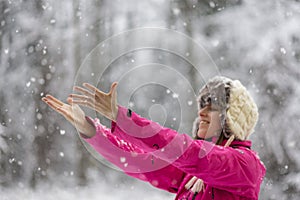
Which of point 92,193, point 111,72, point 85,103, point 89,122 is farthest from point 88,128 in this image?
point 92,193

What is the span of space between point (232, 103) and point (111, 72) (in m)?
2.22

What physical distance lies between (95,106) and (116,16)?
3009 millimetres

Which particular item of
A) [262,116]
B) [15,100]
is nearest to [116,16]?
[15,100]

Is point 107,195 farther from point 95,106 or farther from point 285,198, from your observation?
point 95,106

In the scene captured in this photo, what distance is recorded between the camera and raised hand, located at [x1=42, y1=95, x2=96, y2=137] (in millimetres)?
1036

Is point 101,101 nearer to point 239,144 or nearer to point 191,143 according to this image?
point 191,143

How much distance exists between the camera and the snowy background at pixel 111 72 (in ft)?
10.9

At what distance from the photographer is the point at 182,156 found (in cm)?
96

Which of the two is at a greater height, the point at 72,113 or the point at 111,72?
the point at 72,113

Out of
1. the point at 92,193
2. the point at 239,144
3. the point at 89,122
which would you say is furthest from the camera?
the point at 92,193

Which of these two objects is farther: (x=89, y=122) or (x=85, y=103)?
(x=89, y=122)

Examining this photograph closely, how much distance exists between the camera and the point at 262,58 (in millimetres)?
3432

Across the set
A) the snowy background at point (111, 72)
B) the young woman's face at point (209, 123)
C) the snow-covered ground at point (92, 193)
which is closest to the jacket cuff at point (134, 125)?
the young woman's face at point (209, 123)

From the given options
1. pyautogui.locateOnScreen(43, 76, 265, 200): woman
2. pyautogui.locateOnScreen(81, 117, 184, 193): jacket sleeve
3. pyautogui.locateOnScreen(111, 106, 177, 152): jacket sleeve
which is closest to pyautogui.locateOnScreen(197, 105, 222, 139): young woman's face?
pyautogui.locateOnScreen(43, 76, 265, 200): woman
